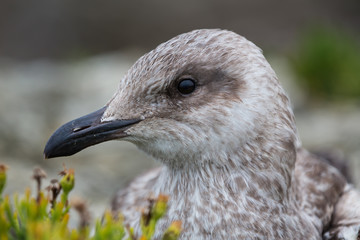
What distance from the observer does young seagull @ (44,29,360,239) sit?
2.82 meters

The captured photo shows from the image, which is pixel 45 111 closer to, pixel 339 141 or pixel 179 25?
pixel 339 141

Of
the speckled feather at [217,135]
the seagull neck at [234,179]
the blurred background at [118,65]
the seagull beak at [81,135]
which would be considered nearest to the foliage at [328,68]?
the blurred background at [118,65]

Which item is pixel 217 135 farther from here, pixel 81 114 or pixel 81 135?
pixel 81 114

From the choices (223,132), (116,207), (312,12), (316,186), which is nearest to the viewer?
(223,132)

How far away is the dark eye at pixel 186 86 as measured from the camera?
A: 2.83m

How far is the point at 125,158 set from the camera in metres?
6.61

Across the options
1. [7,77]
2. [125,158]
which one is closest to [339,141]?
[125,158]

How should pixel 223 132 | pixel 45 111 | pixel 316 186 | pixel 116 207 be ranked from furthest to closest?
pixel 45 111
pixel 116 207
pixel 316 186
pixel 223 132

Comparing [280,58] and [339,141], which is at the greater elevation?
[280,58]

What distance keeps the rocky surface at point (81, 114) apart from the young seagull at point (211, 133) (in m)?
1.96

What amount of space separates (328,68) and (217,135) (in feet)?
18.5

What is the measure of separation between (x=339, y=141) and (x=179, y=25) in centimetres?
742

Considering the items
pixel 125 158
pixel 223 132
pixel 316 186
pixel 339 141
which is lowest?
pixel 339 141

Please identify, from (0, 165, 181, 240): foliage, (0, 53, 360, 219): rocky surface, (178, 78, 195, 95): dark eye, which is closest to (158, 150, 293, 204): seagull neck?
(178, 78, 195, 95): dark eye
